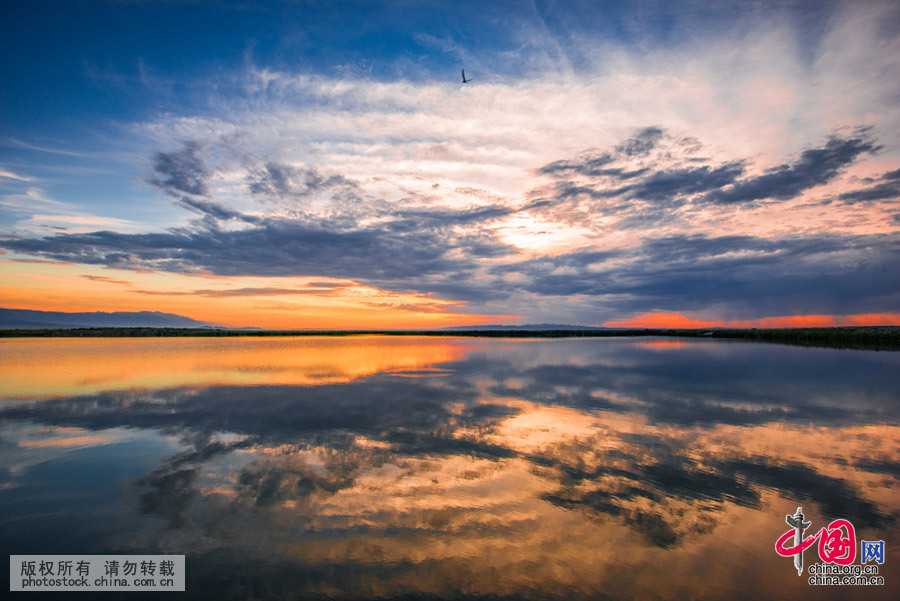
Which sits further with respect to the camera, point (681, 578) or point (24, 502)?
point (24, 502)

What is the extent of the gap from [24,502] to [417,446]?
26.8 ft

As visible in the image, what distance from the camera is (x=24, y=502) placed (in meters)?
7.93

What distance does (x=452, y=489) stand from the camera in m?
8.58

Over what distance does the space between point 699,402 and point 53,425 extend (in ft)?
80.3

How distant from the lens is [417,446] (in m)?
11.5

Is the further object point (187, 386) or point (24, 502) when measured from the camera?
point (187, 386)

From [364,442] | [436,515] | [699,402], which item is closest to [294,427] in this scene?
[364,442]

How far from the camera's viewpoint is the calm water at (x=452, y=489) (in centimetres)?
576

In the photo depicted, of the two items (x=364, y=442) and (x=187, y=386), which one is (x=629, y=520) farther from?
(x=187, y=386)

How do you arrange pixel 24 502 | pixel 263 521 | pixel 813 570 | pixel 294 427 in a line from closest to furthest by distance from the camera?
1. pixel 813 570
2. pixel 263 521
3. pixel 24 502
4. pixel 294 427

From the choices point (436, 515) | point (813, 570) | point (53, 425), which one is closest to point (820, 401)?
point (813, 570)

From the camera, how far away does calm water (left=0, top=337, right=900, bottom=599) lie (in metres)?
5.76

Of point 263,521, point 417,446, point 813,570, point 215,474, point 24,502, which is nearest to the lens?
point 813,570

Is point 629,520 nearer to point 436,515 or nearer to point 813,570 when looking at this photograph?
point 813,570
